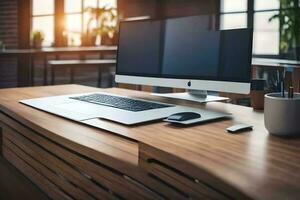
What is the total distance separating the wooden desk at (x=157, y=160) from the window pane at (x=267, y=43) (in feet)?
17.7

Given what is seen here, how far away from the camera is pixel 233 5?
6875 mm

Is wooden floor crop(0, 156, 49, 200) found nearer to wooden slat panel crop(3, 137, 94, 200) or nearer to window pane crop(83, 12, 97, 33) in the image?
wooden slat panel crop(3, 137, 94, 200)

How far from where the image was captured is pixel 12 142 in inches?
56.1

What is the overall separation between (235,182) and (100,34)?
6.38 m

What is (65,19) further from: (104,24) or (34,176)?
(34,176)

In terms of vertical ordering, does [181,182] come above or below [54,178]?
above

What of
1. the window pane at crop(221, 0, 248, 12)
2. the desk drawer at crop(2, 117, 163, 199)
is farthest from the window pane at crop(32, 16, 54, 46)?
the desk drawer at crop(2, 117, 163, 199)

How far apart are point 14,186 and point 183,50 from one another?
0.81m

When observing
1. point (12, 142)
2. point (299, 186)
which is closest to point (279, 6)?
point (12, 142)

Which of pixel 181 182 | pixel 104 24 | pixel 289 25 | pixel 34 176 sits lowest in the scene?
pixel 34 176

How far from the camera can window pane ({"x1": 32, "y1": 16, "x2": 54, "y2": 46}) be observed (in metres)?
7.83

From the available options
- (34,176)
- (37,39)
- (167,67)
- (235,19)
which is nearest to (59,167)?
(34,176)

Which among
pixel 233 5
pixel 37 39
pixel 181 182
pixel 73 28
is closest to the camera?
pixel 181 182

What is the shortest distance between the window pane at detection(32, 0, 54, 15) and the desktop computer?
6.53 m
